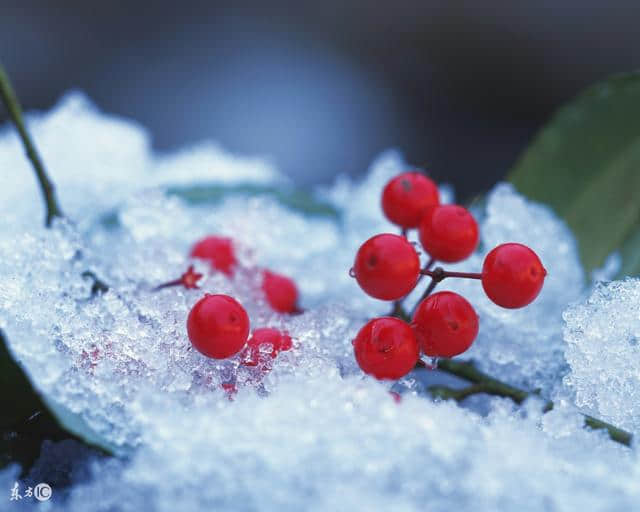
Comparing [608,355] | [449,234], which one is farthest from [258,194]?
[608,355]

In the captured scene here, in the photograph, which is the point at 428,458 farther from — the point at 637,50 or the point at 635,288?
the point at 637,50

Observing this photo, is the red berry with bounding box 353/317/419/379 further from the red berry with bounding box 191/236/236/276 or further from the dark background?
the dark background

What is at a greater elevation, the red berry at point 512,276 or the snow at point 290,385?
the red berry at point 512,276

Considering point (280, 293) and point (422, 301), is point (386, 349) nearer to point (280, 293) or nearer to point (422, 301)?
point (422, 301)

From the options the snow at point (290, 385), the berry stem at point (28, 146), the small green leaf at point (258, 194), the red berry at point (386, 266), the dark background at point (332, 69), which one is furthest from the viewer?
the dark background at point (332, 69)

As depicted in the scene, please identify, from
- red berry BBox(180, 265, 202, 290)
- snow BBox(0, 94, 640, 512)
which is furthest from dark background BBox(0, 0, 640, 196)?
red berry BBox(180, 265, 202, 290)

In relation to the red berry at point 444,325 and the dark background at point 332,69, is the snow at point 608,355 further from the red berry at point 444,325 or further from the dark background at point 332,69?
the dark background at point 332,69

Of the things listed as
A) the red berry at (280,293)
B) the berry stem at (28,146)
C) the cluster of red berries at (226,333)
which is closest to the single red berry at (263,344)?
the cluster of red berries at (226,333)
